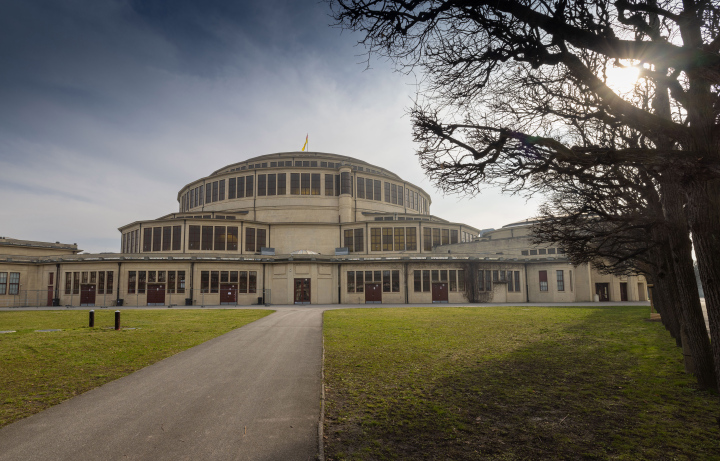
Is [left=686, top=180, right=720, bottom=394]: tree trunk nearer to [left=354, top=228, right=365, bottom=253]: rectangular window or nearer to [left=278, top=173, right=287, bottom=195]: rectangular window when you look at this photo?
[left=354, top=228, right=365, bottom=253]: rectangular window

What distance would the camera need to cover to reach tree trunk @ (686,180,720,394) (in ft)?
20.7

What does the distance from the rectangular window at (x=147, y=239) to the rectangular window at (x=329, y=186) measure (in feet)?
88.9

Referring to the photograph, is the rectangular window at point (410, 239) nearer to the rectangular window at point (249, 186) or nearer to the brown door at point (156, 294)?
the rectangular window at point (249, 186)

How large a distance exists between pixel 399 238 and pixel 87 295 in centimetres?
3959

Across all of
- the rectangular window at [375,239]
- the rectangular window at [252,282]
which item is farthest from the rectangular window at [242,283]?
the rectangular window at [375,239]

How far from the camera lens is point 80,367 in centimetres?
1090

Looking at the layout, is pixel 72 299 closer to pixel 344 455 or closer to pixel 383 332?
pixel 383 332

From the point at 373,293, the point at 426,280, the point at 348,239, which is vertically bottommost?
the point at 373,293

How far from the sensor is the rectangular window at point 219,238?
5453 centimetres

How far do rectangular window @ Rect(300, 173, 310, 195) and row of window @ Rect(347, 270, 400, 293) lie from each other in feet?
71.7

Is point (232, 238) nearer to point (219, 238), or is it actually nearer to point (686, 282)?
point (219, 238)

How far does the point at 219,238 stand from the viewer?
54.7 meters

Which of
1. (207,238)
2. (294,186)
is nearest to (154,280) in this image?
(207,238)

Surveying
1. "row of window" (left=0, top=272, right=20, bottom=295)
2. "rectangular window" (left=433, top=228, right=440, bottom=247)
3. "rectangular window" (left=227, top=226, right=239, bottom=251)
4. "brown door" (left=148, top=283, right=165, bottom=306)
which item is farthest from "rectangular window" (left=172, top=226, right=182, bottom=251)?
"rectangular window" (left=433, top=228, right=440, bottom=247)
